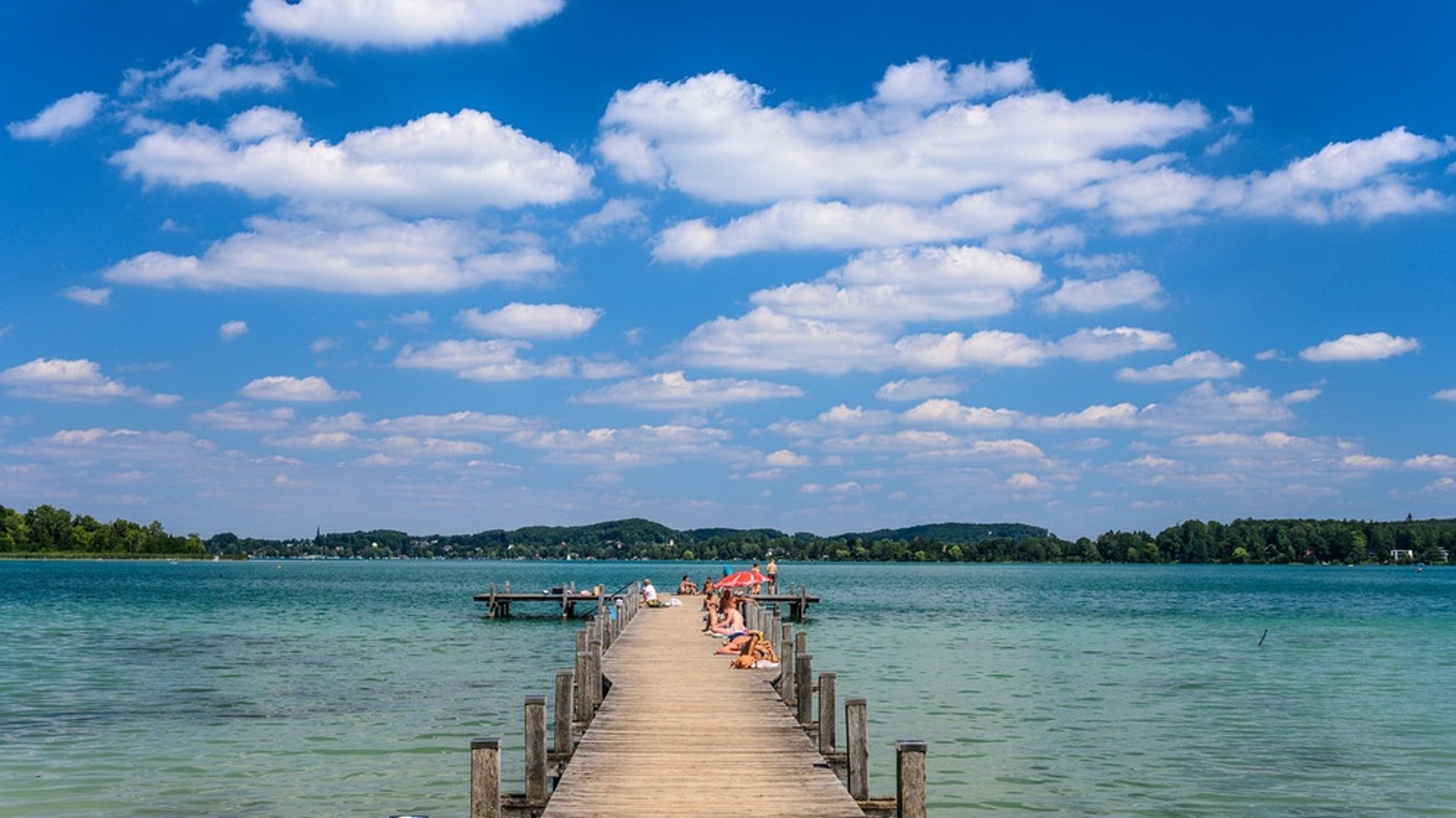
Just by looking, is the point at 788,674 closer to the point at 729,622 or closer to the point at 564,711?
the point at 564,711

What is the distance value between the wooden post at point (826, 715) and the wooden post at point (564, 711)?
3.50 meters

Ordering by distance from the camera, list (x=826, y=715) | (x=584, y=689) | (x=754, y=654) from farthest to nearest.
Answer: (x=754, y=654) < (x=584, y=689) < (x=826, y=715)

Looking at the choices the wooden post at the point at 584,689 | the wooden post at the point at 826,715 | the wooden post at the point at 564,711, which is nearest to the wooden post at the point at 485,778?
the wooden post at the point at 564,711

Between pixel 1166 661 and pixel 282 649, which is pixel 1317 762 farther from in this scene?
pixel 282 649

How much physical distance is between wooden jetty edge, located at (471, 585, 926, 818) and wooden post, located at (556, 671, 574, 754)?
0.02 metres

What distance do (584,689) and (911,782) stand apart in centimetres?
809

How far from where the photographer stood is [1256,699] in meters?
31.6

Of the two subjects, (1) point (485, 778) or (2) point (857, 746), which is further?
(2) point (857, 746)

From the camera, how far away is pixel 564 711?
683 inches

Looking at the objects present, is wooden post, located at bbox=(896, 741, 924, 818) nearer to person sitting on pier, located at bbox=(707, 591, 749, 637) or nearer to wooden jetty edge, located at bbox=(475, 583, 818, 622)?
person sitting on pier, located at bbox=(707, 591, 749, 637)

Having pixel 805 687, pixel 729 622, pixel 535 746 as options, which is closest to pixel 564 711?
pixel 535 746

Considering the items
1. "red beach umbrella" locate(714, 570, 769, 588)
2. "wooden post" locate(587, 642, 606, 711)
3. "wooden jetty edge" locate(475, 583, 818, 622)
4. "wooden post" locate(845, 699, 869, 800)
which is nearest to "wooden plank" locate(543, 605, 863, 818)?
"wooden post" locate(587, 642, 606, 711)

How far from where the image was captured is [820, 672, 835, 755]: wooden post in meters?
17.7

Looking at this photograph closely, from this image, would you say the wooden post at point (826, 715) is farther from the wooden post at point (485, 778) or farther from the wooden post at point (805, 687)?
the wooden post at point (485, 778)
